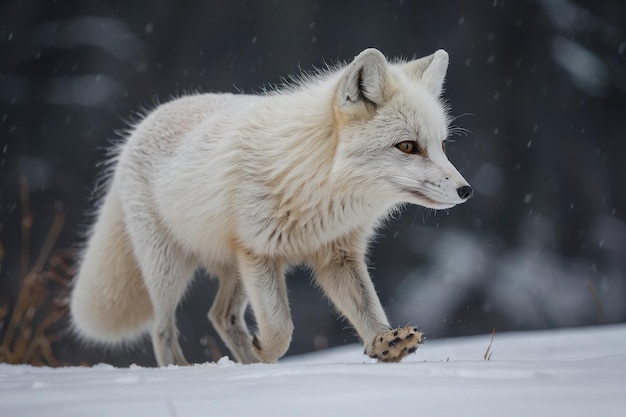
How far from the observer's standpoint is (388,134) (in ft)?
8.28

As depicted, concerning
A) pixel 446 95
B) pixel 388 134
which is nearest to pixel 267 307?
pixel 388 134

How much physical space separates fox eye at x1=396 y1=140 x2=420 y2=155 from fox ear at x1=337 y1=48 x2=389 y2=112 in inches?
7.4

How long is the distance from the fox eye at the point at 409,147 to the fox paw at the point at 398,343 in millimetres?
661

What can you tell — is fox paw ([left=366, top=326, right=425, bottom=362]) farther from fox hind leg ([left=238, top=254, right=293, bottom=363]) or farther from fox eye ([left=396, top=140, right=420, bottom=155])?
fox eye ([left=396, top=140, right=420, bottom=155])

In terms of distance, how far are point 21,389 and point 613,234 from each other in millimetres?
6941

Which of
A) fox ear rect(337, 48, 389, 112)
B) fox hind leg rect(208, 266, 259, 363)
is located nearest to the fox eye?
fox ear rect(337, 48, 389, 112)

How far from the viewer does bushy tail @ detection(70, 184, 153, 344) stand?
360 cm

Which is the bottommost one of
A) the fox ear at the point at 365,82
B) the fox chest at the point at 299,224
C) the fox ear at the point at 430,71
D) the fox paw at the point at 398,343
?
the fox paw at the point at 398,343

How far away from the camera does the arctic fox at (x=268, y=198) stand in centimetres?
254

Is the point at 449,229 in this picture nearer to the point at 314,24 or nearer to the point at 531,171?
the point at 531,171

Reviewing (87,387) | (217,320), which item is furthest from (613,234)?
(87,387)

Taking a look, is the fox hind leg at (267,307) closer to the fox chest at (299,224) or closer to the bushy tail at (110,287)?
the fox chest at (299,224)

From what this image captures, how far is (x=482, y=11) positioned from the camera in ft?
24.0

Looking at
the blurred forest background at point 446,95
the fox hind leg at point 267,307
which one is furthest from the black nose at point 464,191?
the blurred forest background at point 446,95
